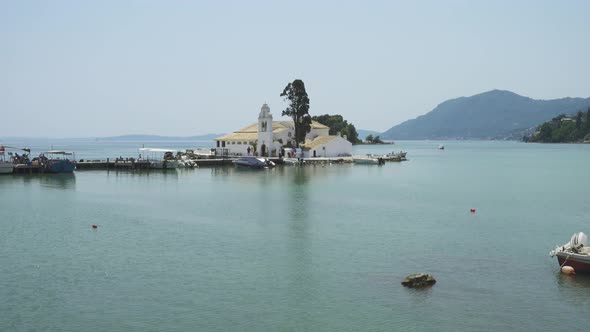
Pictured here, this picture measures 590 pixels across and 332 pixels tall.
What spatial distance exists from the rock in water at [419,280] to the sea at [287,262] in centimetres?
31

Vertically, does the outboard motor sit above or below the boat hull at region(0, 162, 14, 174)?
below

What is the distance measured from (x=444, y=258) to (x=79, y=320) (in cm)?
1626

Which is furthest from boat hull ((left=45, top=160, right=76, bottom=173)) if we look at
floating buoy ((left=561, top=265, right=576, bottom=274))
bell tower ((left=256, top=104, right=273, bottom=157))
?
floating buoy ((left=561, top=265, right=576, bottom=274))

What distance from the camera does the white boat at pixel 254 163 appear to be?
89.0 metres

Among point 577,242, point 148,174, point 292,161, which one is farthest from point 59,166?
point 577,242

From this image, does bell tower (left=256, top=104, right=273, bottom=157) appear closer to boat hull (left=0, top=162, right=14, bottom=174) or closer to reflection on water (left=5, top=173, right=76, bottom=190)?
reflection on water (left=5, top=173, right=76, bottom=190)

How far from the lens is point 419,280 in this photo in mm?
22688

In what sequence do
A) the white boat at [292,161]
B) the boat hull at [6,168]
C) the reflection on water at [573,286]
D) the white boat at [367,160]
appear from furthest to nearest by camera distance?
the white boat at [367,160] → the white boat at [292,161] → the boat hull at [6,168] → the reflection on water at [573,286]

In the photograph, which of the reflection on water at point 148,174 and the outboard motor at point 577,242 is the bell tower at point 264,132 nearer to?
the reflection on water at point 148,174

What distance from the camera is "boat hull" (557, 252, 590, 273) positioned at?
2433 centimetres

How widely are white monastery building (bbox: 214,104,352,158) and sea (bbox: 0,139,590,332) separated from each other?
150 feet

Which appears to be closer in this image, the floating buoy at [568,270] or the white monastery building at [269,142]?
the floating buoy at [568,270]

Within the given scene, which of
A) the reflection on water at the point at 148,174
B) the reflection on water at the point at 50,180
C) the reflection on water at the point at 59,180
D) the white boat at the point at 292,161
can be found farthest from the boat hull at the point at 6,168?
the white boat at the point at 292,161

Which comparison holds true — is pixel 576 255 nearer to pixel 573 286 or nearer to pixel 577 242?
pixel 577 242
